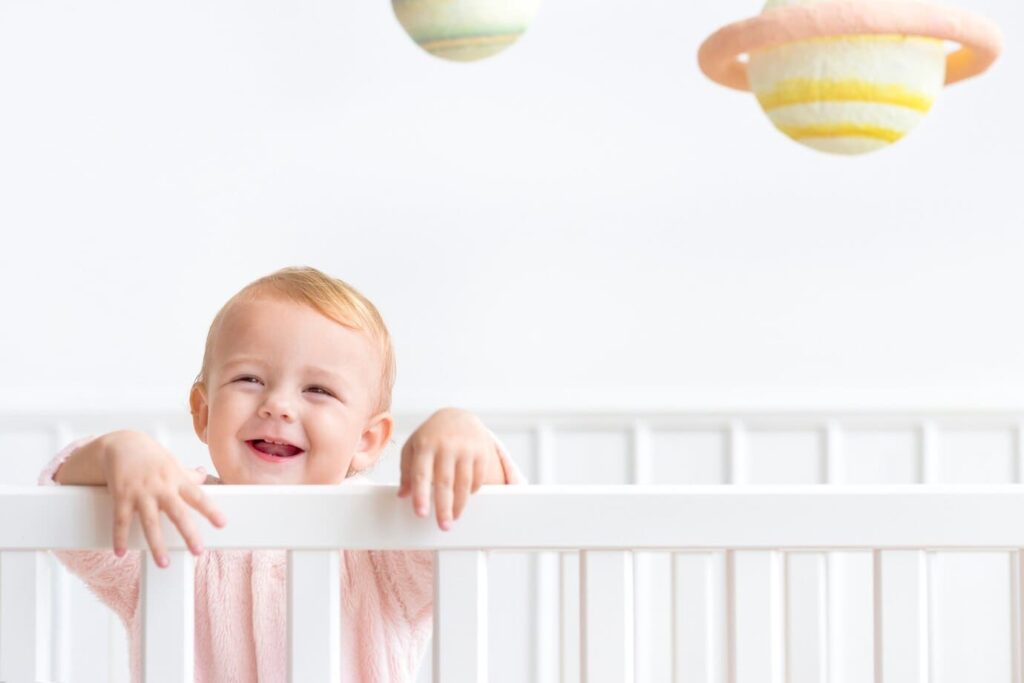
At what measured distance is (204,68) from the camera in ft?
5.18

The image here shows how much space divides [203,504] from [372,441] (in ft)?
1.05

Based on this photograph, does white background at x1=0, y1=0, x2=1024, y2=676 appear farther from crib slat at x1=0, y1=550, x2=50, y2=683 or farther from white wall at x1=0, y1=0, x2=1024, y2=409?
crib slat at x1=0, y1=550, x2=50, y2=683

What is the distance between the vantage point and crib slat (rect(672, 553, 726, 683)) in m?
1.34

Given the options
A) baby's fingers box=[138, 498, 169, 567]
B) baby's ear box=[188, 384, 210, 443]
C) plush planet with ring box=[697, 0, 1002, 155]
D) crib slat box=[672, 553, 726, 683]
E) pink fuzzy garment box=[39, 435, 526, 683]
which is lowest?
crib slat box=[672, 553, 726, 683]

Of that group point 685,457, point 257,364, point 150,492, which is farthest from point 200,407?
point 685,457

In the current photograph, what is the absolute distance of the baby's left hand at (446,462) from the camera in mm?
652

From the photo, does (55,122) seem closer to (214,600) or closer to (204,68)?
(204,68)

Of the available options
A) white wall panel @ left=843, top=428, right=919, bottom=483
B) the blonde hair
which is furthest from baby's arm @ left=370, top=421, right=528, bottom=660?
white wall panel @ left=843, top=428, right=919, bottom=483

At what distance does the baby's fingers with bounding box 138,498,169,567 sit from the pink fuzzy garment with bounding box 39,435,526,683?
0.22 metres

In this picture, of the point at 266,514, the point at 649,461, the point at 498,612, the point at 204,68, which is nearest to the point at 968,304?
the point at 649,461

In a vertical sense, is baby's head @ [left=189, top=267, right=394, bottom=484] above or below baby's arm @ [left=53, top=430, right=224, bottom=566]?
above

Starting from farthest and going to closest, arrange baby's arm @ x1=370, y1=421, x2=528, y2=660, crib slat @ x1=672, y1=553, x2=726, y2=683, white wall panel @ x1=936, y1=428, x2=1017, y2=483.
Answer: white wall panel @ x1=936, y1=428, x2=1017, y2=483 → crib slat @ x1=672, y1=553, x2=726, y2=683 → baby's arm @ x1=370, y1=421, x2=528, y2=660

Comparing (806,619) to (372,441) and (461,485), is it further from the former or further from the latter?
(461,485)

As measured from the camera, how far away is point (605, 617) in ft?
2.15
